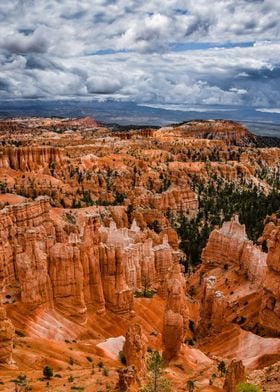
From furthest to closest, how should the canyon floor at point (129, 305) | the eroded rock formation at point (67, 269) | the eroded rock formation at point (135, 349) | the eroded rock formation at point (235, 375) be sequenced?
the eroded rock formation at point (67, 269), the eroded rock formation at point (135, 349), the canyon floor at point (129, 305), the eroded rock formation at point (235, 375)

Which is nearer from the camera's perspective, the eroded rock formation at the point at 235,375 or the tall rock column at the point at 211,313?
the eroded rock formation at the point at 235,375

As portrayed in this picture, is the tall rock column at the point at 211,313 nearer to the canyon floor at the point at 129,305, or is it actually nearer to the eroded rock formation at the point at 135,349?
the canyon floor at the point at 129,305

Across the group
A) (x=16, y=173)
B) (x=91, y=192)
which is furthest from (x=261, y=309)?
(x=16, y=173)

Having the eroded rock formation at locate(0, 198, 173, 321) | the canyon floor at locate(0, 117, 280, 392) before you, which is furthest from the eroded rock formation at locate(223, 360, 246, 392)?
the eroded rock formation at locate(0, 198, 173, 321)

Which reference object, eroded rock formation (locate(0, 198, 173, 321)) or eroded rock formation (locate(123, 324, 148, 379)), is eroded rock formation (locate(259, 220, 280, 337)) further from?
eroded rock formation (locate(123, 324, 148, 379))

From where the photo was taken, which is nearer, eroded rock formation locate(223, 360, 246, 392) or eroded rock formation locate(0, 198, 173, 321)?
eroded rock formation locate(223, 360, 246, 392)

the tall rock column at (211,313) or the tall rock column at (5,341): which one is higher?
the tall rock column at (5,341)

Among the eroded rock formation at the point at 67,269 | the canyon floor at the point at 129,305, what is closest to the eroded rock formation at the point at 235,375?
the canyon floor at the point at 129,305

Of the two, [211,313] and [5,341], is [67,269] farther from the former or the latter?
[5,341]

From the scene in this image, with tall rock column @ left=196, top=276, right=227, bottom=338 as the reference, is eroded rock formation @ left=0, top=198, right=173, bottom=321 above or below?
above

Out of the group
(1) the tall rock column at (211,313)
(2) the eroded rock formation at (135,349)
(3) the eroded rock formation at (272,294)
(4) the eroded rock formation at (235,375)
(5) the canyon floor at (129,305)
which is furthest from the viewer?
(1) the tall rock column at (211,313)

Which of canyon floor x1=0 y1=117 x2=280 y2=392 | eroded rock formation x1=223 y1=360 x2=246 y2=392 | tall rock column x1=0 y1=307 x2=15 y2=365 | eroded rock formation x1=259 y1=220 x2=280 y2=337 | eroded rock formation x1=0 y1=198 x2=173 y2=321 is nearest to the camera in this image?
eroded rock formation x1=223 y1=360 x2=246 y2=392

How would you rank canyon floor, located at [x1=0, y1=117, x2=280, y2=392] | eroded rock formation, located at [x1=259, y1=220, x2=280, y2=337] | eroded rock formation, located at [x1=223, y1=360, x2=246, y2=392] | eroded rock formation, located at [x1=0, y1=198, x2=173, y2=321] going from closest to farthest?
1. eroded rock formation, located at [x1=223, y1=360, x2=246, y2=392]
2. canyon floor, located at [x1=0, y1=117, x2=280, y2=392]
3. eroded rock formation, located at [x1=0, y1=198, x2=173, y2=321]
4. eroded rock formation, located at [x1=259, y1=220, x2=280, y2=337]

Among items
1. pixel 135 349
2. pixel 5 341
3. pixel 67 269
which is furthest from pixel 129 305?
pixel 5 341
